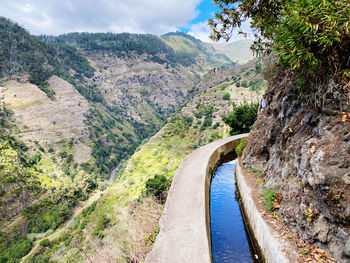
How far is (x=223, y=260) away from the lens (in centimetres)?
693

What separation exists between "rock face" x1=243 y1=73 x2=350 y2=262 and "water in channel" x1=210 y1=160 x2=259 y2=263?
2214mm

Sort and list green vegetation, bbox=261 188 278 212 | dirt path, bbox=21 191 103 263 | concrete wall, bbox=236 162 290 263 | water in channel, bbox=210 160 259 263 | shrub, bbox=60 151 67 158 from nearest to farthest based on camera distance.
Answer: concrete wall, bbox=236 162 290 263 → green vegetation, bbox=261 188 278 212 → water in channel, bbox=210 160 259 263 → dirt path, bbox=21 191 103 263 → shrub, bbox=60 151 67 158

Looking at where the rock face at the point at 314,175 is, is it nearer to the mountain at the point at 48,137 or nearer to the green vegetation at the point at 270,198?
the green vegetation at the point at 270,198

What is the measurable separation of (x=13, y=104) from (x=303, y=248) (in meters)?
129

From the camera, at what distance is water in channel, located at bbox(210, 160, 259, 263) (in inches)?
280

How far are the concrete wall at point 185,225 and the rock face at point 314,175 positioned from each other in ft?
8.76

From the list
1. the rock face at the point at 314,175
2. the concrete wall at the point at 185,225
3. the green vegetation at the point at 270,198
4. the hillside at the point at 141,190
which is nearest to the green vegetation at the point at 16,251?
the hillside at the point at 141,190

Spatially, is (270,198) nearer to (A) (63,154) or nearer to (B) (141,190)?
(B) (141,190)

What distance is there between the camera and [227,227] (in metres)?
8.67

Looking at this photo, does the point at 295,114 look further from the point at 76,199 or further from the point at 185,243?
the point at 76,199

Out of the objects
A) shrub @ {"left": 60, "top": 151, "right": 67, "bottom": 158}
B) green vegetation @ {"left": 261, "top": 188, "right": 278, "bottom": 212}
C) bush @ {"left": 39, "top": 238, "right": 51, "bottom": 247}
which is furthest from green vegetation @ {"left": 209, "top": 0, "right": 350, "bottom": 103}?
shrub @ {"left": 60, "top": 151, "right": 67, "bottom": 158}

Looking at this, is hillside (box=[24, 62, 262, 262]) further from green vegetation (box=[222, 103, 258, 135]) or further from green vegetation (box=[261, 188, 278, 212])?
green vegetation (box=[222, 103, 258, 135])

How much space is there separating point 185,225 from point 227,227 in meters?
2.59

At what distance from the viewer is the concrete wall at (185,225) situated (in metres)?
5.80
